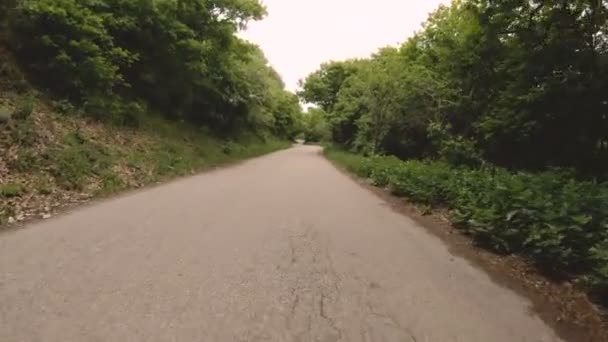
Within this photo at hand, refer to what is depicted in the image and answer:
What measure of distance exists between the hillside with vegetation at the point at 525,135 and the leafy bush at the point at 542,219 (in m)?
0.01

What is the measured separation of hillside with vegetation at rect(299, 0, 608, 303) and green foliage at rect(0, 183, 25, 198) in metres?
7.26

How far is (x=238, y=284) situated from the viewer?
10.8ft

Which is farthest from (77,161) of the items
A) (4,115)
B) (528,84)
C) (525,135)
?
(528,84)

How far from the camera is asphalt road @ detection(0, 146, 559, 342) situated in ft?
8.51

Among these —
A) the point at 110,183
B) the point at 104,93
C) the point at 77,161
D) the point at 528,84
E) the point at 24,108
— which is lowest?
the point at 110,183

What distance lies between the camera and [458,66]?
1051cm

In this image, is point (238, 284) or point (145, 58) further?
point (145, 58)

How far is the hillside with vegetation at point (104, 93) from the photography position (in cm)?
639

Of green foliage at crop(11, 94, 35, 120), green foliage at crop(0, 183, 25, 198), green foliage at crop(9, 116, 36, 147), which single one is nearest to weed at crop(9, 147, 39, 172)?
green foliage at crop(9, 116, 36, 147)

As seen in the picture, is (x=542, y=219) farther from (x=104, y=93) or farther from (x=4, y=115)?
(x=104, y=93)

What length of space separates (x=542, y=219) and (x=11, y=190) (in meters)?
7.78

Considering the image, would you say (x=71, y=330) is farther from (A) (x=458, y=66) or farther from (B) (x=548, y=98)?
(A) (x=458, y=66)

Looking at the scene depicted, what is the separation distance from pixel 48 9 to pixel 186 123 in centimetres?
833

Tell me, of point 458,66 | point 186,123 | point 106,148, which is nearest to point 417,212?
point 458,66
